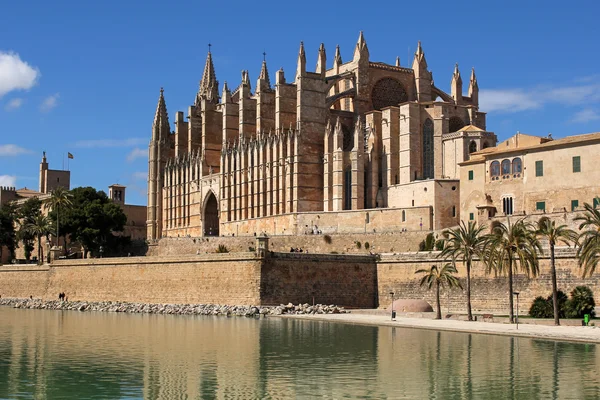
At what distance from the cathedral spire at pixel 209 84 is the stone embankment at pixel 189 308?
3509 centimetres

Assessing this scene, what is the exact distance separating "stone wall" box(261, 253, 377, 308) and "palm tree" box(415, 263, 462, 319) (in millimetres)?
4495

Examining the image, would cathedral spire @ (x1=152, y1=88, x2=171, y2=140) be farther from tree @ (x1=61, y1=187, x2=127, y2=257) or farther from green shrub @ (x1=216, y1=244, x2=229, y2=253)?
green shrub @ (x1=216, y1=244, x2=229, y2=253)

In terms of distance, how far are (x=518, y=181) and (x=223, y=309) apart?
635 inches

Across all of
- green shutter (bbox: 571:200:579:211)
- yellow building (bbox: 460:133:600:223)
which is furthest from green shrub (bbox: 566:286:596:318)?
green shutter (bbox: 571:200:579:211)

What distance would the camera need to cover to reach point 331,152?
60688 millimetres

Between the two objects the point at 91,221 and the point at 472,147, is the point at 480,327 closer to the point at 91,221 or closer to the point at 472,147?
the point at 472,147

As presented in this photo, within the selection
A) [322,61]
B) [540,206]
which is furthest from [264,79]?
[540,206]

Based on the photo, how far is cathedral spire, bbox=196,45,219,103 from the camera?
8673 cm

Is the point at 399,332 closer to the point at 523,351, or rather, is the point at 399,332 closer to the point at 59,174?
the point at 523,351

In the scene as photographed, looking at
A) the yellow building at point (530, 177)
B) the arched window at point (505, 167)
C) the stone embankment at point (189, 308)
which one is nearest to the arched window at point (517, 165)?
the yellow building at point (530, 177)

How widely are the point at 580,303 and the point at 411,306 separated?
333 inches

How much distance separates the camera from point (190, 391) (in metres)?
21.2

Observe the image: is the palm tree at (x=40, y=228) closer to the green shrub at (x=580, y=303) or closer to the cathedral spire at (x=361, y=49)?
the cathedral spire at (x=361, y=49)

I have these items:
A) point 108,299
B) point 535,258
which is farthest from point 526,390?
point 108,299
